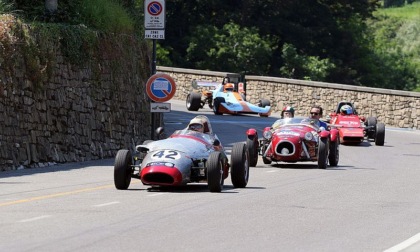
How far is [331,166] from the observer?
88.4ft

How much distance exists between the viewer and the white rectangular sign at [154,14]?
27422 millimetres

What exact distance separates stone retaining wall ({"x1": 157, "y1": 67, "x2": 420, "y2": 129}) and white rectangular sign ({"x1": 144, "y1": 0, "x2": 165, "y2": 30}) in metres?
21.3

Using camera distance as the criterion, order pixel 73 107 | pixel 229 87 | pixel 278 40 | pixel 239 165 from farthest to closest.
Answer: pixel 278 40 < pixel 229 87 < pixel 73 107 < pixel 239 165

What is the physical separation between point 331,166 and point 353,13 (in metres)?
52.7

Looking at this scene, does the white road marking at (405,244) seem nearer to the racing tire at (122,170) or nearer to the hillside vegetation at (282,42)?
the racing tire at (122,170)

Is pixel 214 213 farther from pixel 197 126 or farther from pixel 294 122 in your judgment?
pixel 294 122

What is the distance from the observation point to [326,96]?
50531 mm

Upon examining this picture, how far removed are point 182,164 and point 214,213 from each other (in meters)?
3.15

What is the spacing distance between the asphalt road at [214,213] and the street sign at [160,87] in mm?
2707

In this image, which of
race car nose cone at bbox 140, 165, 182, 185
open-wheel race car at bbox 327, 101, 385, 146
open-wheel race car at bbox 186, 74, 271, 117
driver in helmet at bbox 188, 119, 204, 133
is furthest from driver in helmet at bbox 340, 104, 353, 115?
race car nose cone at bbox 140, 165, 182, 185

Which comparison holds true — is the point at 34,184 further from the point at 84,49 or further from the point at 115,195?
the point at 84,49

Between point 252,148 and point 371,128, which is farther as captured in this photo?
point 371,128

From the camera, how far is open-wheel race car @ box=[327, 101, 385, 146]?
36.1m

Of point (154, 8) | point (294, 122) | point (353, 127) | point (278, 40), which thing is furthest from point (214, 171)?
point (278, 40)
